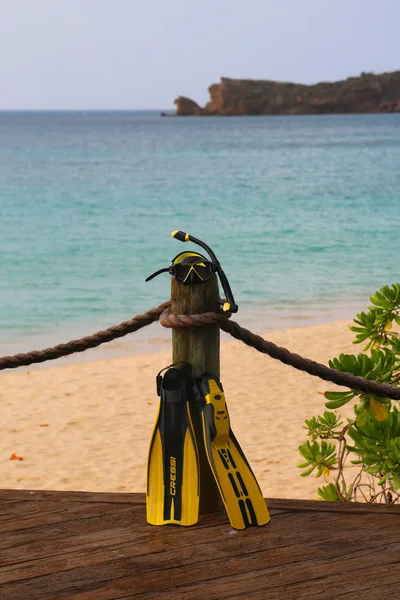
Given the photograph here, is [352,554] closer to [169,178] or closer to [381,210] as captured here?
[381,210]

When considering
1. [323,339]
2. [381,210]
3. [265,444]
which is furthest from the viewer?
[381,210]

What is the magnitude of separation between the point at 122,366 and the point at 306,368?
6.81 metres

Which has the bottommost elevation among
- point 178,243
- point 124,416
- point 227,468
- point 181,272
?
point 124,416

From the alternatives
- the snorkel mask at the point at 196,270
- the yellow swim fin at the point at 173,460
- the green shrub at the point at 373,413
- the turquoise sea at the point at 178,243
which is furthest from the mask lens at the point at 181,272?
the turquoise sea at the point at 178,243

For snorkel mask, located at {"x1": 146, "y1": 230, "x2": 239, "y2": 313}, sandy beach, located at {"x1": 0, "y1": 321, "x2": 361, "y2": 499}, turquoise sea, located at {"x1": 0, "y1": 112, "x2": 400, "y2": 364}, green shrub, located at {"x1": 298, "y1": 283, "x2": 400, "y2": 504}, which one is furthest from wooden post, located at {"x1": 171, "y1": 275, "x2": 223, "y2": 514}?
turquoise sea, located at {"x1": 0, "y1": 112, "x2": 400, "y2": 364}

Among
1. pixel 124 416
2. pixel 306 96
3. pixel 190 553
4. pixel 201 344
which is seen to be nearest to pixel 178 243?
pixel 124 416

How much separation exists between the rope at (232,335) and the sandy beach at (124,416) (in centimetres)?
277

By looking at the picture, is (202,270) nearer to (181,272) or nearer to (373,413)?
(181,272)

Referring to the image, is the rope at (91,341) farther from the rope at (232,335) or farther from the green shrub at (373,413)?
the green shrub at (373,413)

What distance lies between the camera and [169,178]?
40531 millimetres

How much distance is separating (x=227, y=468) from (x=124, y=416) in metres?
4.94

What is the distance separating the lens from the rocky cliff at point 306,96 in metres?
144

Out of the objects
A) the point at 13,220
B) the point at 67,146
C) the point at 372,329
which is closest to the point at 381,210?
the point at 13,220

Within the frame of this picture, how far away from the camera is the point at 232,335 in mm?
2877
